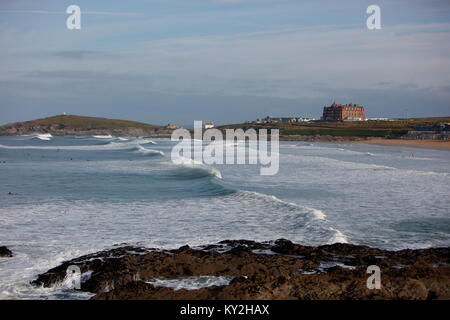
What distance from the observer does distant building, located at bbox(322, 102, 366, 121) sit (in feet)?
476

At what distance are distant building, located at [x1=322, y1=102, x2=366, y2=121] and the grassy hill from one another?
54.2m

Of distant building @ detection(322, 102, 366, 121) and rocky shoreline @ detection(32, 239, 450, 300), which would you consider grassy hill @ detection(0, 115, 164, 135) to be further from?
rocky shoreline @ detection(32, 239, 450, 300)

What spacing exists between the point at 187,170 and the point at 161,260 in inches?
794

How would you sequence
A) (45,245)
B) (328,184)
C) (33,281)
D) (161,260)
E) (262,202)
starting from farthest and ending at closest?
(328,184), (262,202), (45,245), (161,260), (33,281)

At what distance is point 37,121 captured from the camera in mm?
168250

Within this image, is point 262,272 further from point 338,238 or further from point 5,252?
point 5,252

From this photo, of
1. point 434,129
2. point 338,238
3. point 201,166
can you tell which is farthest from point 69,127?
point 338,238

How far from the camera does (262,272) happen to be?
827cm

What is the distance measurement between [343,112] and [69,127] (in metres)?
85.9

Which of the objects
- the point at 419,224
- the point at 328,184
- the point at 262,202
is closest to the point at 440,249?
the point at 419,224

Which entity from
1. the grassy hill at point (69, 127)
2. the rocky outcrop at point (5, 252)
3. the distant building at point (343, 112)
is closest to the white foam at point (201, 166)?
the rocky outcrop at point (5, 252)

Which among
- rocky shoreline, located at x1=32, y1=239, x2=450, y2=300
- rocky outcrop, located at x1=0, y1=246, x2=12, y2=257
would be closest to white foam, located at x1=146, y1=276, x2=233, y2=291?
rocky shoreline, located at x1=32, y1=239, x2=450, y2=300
